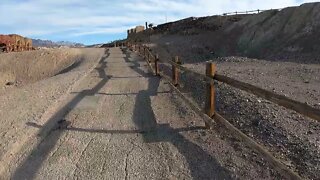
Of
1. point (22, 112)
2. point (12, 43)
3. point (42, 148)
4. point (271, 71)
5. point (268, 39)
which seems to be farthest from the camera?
point (12, 43)

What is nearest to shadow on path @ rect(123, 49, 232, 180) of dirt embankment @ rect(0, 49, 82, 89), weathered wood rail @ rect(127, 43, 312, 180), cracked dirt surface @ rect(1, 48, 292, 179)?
cracked dirt surface @ rect(1, 48, 292, 179)

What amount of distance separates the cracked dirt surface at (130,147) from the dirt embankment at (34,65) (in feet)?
62.9

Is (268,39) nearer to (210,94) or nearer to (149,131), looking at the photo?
(210,94)

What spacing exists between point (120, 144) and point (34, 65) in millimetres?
27549

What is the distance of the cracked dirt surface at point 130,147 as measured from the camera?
23.2ft

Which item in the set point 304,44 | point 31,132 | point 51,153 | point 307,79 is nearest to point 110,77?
point 307,79

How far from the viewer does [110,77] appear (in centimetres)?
1938

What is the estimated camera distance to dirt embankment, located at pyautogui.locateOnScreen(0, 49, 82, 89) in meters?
31.4

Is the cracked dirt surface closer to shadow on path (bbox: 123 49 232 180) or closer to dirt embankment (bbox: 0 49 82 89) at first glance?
shadow on path (bbox: 123 49 232 180)

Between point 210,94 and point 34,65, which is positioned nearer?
point 210,94

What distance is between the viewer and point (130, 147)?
8383 millimetres

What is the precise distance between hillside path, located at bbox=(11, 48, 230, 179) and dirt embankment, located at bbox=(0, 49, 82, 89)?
1854cm

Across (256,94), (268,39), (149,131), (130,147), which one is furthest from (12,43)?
(256,94)

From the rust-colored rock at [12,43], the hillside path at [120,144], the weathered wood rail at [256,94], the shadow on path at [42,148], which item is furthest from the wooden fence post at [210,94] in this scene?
the rust-colored rock at [12,43]
